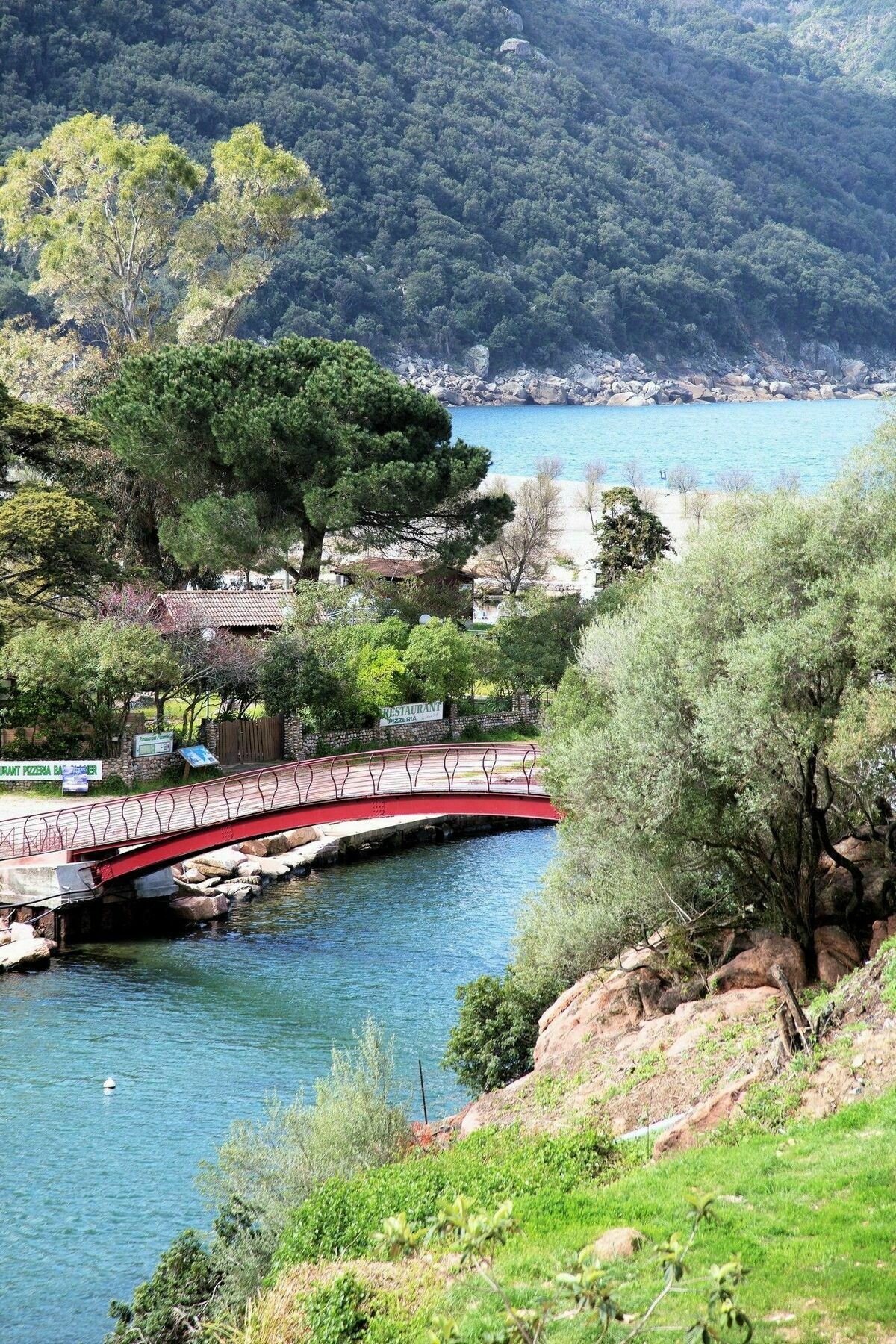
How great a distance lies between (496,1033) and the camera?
2272 centimetres

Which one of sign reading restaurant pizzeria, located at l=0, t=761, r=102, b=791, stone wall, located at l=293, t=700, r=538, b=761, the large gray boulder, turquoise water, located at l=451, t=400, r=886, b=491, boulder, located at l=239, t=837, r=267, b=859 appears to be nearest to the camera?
sign reading restaurant pizzeria, located at l=0, t=761, r=102, b=791

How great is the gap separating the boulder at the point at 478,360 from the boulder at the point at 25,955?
557 ft

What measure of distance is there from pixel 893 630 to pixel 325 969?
54.7 feet

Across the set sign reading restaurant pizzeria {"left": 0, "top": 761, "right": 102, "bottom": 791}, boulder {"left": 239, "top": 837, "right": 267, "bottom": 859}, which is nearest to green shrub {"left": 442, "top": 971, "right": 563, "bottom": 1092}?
boulder {"left": 239, "top": 837, "right": 267, "bottom": 859}

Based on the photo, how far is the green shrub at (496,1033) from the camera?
22312 millimetres

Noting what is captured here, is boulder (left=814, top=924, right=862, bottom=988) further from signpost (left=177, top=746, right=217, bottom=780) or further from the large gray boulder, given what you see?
the large gray boulder

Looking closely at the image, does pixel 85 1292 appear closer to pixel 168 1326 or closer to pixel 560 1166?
pixel 168 1326

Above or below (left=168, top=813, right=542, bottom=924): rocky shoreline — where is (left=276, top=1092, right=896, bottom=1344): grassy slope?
above

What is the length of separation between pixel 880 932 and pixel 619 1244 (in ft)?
28.9

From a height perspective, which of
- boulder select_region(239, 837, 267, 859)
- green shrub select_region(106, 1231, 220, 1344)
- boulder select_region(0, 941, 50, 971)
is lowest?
boulder select_region(239, 837, 267, 859)

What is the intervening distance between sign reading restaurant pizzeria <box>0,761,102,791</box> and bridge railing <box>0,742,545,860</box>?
0.95 m

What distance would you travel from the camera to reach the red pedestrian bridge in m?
32.3

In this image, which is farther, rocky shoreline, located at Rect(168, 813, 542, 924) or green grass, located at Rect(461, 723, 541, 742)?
green grass, located at Rect(461, 723, 541, 742)

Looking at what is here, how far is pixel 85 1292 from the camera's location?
17.3 metres
